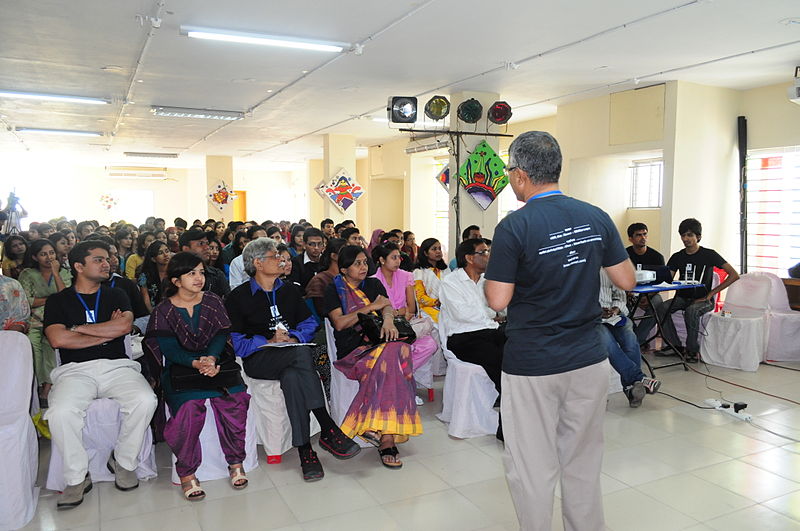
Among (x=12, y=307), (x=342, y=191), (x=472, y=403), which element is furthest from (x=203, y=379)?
(x=342, y=191)

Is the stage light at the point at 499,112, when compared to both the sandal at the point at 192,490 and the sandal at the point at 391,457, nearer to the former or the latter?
the sandal at the point at 391,457

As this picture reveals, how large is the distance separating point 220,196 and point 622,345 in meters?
13.6

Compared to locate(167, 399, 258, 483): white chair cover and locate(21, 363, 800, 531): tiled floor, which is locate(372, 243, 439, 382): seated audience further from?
locate(167, 399, 258, 483): white chair cover

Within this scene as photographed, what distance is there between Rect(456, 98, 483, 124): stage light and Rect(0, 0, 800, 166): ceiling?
0.92 ft

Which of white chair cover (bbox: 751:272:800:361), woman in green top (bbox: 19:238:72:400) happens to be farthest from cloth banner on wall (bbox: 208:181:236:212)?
white chair cover (bbox: 751:272:800:361)

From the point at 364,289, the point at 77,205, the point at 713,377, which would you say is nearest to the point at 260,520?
the point at 364,289

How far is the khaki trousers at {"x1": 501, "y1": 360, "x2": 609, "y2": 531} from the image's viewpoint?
80.4 inches

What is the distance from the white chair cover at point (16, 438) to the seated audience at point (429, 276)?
2.91 meters

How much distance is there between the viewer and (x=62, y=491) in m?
3.07

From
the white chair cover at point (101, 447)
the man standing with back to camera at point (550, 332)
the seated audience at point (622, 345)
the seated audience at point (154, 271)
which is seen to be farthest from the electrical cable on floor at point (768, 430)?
the seated audience at point (154, 271)

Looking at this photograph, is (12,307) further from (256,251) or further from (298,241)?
(298,241)

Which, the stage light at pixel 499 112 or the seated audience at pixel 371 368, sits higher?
the stage light at pixel 499 112

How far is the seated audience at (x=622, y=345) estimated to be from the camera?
4398 mm

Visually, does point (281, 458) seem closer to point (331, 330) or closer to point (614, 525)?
point (331, 330)
